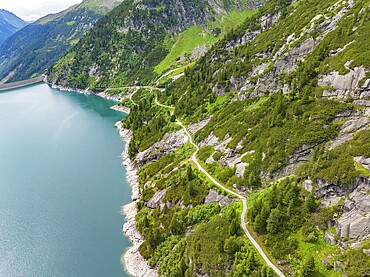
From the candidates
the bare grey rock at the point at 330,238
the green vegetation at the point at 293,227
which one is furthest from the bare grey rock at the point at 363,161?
the bare grey rock at the point at 330,238

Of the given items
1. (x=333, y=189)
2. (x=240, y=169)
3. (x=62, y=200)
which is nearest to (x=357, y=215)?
(x=333, y=189)

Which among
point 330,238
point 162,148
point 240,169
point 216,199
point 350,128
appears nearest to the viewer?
point 330,238

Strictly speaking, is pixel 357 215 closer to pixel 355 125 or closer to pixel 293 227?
pixel 293 227

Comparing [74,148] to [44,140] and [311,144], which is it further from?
[311,144]

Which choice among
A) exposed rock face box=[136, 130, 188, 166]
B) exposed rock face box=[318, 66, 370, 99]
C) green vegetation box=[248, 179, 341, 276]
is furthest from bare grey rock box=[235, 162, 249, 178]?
exposed rock face box=[136, 130, 188, 166]

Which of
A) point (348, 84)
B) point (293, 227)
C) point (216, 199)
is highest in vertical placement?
point (348, 84)

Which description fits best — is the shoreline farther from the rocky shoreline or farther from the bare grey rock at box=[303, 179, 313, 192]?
the bare grey rock at box=[303, 179, 313, 192]

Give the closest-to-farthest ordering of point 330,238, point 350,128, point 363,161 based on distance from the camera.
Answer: point 330,238 < point 363,161 < point 350,128
